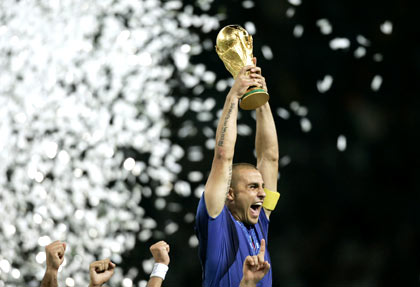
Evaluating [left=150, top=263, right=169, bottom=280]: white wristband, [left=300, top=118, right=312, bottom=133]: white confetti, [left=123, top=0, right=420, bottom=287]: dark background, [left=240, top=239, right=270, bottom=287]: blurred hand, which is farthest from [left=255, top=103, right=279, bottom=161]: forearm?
[left=300, top=118, right=312, bottom=133]: white confetti

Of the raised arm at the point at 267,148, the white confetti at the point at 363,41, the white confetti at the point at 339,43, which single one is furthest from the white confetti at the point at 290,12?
the raised arm at the point at 267,148

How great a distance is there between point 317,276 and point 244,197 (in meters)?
2.11

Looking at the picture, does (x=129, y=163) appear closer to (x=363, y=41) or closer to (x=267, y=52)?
(x=267, y=52)

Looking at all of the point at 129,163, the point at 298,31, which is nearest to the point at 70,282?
the point at 129,163

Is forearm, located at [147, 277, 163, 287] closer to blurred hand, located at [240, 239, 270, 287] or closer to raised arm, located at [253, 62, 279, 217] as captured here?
blurred hand, located at [240, 239, 270, 287]

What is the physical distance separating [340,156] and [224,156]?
95.1 inches

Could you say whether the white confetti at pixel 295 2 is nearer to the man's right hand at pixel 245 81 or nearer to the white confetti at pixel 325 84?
the white confetti at pixel 325 84

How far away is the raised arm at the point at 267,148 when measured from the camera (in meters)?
2.46

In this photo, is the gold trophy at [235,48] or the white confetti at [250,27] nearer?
the gold trophy at [235,48]

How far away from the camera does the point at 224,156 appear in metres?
2.04

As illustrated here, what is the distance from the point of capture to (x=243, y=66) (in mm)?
2291

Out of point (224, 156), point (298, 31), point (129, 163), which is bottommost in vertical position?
point (129, 163)

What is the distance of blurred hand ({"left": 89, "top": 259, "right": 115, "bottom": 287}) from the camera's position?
1871mm

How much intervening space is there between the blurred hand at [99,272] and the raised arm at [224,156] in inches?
14.1
